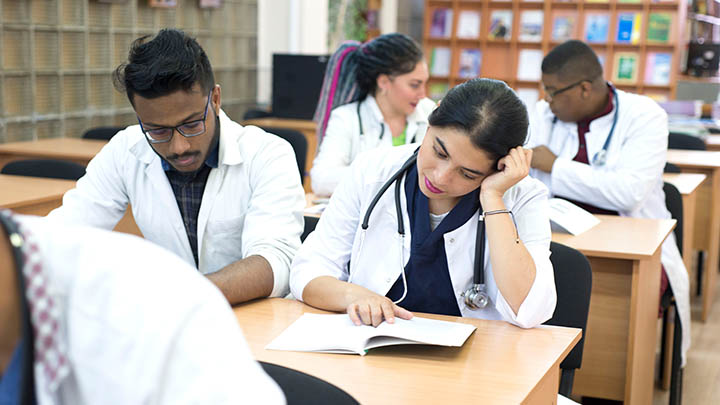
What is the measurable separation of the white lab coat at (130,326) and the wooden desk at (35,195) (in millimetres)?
1933

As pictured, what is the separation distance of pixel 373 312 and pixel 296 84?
430cm

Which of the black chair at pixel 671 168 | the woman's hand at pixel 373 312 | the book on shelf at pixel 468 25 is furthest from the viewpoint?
the book on shelf at pixel 468 25

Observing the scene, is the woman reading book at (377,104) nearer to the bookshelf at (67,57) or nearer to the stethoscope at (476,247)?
the stethoscope at (476,247)

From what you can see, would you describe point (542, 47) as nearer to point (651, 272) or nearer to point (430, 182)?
point (651, 272)

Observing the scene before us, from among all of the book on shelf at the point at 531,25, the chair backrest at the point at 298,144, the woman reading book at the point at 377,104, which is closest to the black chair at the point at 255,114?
the chair backrest at the point at 298,144

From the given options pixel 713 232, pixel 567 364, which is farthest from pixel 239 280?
pixel 713 232

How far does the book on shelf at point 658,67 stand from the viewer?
7910 millimetres

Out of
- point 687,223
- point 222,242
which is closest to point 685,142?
point 687,223

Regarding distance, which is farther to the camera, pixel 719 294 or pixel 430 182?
pixel 719 294

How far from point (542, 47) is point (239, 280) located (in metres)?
7.21

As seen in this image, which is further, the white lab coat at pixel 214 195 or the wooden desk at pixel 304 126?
the wooden desk at pixel 304 126

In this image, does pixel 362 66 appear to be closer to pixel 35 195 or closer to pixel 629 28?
pixel 35 195

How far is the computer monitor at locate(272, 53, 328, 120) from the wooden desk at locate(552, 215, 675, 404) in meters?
3.37

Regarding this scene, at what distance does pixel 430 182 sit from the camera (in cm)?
169
